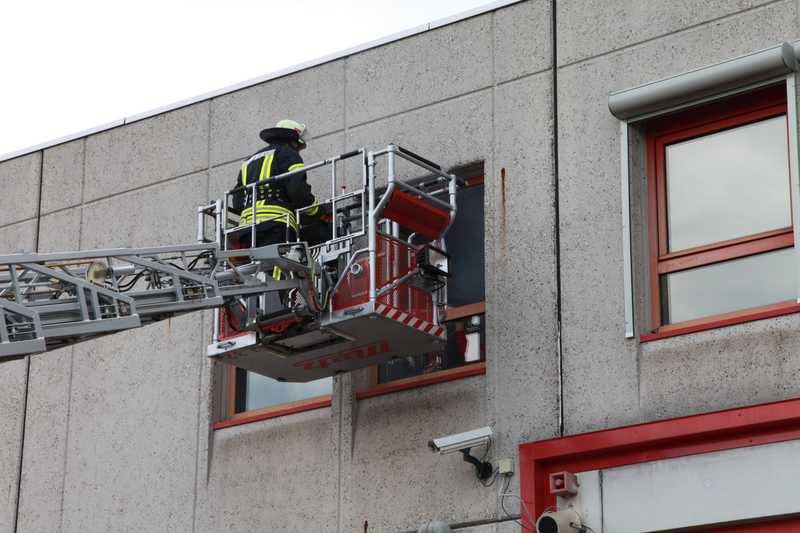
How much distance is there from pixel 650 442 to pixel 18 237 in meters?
8.48

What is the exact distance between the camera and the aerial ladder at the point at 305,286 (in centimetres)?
1316

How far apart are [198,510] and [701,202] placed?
18.1 ft

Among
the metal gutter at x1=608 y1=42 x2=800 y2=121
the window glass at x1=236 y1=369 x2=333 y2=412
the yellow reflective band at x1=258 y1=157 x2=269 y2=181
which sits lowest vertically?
the window glass at x1=236 y1=369 x2=333 y2=412

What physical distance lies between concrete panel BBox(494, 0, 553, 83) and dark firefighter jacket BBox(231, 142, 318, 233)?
205cm

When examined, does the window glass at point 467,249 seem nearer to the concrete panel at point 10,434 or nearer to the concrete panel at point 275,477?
the concrete panel at point 275,477

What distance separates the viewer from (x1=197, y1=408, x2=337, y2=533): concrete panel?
14945mm

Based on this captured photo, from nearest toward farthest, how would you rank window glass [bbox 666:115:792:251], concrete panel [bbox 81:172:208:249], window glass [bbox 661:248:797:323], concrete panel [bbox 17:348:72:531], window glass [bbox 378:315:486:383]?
1. window glass [bbox 661:248:797:323]
2. window glass [bbox 666:115:792:251]
3. window glass [bbox 378:315:486:383]
4. concrete panel [bbox 17:348:72:531]
5. concrete panel [bbox 81:172:208:249]

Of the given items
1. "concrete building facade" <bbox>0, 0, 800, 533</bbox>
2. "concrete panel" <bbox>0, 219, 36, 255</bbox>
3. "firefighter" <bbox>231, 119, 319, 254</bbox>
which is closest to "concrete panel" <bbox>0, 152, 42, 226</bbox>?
"concrete panel" <bbox>0, 219, 36, 255</bbox>

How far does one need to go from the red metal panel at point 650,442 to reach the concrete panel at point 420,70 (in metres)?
3.72

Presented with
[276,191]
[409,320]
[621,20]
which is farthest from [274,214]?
[621,20]

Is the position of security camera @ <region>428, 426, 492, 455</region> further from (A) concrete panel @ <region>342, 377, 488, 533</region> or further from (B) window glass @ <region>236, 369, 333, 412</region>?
(B) window glass @ <region>236, 369, 333, 412</region>

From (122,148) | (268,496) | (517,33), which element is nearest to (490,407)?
(268,496)

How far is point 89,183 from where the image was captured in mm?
18125

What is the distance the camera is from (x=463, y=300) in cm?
1503
